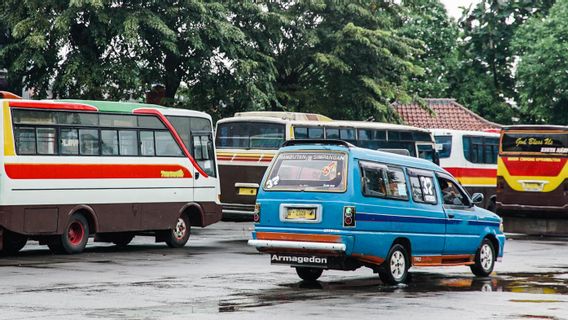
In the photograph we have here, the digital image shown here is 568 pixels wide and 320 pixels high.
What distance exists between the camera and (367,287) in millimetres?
17250

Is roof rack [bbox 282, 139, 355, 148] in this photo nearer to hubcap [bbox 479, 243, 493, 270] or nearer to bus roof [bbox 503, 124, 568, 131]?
hubcap [bbox 479, 243, 493, 270]

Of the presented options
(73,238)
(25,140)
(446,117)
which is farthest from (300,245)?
(446,117)

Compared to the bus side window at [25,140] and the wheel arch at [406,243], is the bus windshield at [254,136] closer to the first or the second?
the bus side window at [25,140]

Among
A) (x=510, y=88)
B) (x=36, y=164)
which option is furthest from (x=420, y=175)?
(x=510, y=88)

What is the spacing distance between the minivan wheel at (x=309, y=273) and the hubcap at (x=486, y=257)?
3233 millimetres

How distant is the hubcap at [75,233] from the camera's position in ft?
77.6

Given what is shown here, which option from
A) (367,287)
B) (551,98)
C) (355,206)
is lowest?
(367,287)

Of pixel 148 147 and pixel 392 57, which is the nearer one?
pixel 148 147

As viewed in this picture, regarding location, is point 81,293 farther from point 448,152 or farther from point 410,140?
point 448,152

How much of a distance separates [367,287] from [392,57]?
2928cm

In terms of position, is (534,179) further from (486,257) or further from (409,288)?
(409,288)

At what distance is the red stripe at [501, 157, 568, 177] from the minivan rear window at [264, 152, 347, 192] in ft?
51.9

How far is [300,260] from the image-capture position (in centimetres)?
1714

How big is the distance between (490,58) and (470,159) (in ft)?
90.0
